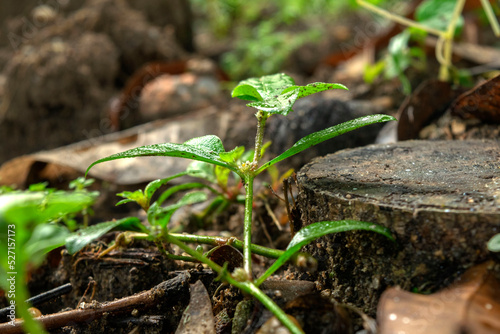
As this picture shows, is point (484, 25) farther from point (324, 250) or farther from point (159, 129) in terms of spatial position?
point (324, 250)

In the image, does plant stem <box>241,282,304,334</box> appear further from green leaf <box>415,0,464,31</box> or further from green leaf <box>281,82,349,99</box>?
green leaf <box>415,0,464,31</box>

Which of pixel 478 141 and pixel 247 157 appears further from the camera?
pixel 247 157

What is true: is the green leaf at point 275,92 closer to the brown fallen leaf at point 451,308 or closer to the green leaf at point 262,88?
the green leaf at point 262,88

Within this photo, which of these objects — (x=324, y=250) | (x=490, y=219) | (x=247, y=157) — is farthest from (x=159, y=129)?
(x=490, y=219)

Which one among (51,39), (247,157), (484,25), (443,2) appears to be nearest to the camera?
(247,157)

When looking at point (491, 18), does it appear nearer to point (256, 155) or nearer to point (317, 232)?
point (256, 155)

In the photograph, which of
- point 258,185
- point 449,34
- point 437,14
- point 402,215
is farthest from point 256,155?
point 437,14
